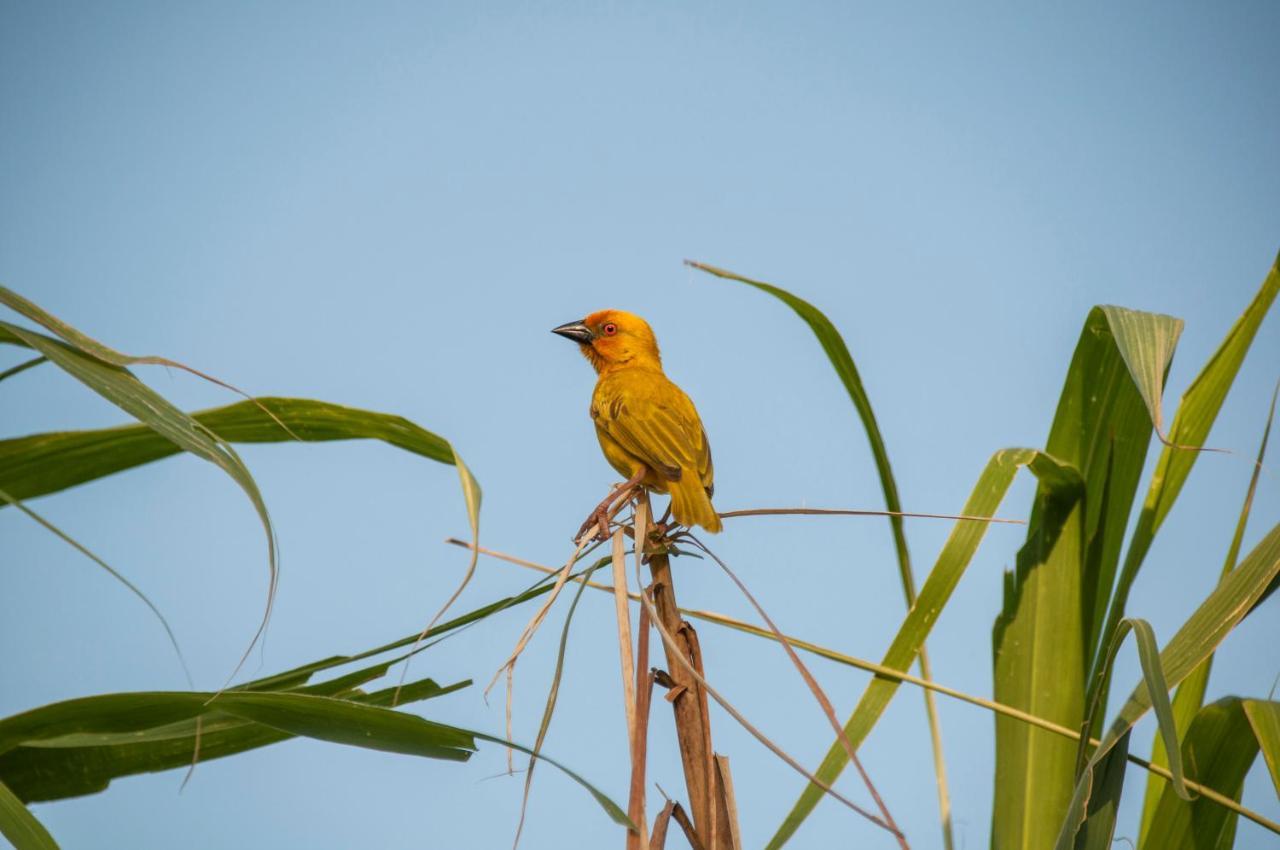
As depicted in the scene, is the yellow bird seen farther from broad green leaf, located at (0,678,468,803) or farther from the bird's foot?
broad green leaf, located at (0,678,468,803)

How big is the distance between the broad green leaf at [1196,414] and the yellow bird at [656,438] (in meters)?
0.75

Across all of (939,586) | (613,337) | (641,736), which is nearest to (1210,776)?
(939,586)

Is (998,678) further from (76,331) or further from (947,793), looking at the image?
(76,331)

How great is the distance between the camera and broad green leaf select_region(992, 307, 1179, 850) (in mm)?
1671

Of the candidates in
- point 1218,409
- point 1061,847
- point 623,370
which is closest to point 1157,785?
point 1218,409

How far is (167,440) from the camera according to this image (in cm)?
164

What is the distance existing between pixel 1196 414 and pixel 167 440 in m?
1.59

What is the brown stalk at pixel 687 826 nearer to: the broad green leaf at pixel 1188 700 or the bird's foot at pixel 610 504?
the bird's foot at pixel 610 504

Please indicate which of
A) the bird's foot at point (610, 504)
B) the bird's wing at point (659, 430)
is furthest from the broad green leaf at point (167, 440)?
the bird's wing at point (659, 430)

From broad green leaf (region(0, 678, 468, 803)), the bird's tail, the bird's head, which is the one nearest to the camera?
broad green leaf (region(0, 678, 468, 803))

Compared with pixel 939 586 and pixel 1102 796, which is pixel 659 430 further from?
pixel 1102 796

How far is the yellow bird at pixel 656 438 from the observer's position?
2.33 metres

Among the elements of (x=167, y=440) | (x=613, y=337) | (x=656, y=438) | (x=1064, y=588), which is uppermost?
(x=613, y=337)

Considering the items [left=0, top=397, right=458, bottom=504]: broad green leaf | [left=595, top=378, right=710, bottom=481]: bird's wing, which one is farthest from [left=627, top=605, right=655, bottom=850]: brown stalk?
[left=595, top=378, right=710, bottom=481]: bird's wing
